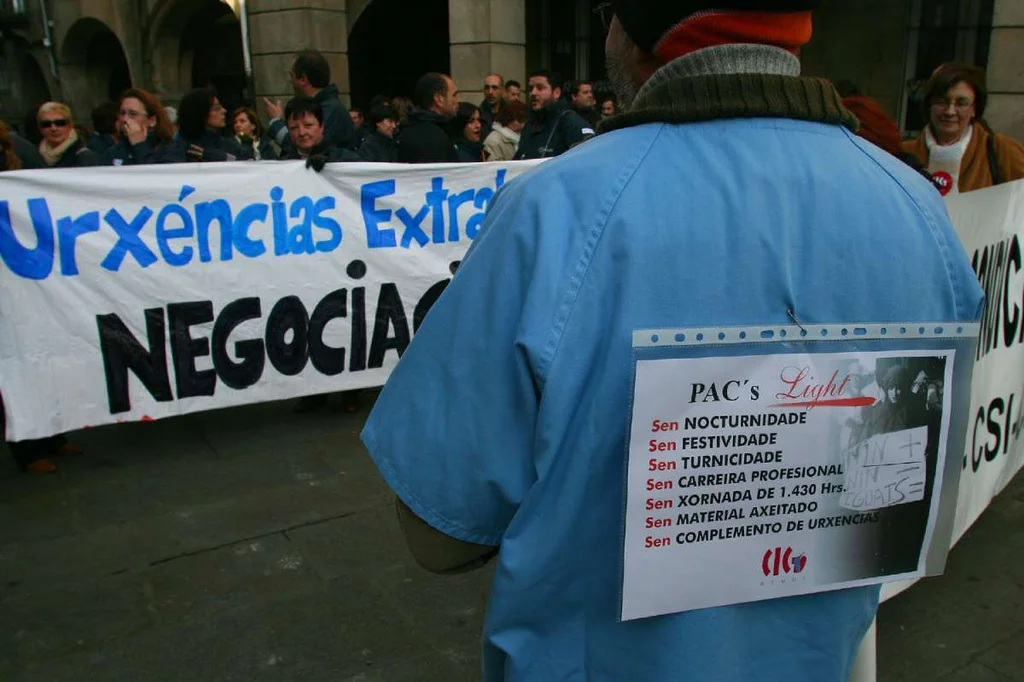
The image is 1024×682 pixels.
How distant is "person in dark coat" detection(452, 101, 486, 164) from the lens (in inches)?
323

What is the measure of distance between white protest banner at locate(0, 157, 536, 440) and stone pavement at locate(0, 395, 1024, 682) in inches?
17.6

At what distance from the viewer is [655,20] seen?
1.14 m

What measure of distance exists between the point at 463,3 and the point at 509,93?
7.31ft

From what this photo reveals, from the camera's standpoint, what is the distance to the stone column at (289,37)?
41.8 feet

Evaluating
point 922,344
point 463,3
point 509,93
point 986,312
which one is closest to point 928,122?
point 986,312

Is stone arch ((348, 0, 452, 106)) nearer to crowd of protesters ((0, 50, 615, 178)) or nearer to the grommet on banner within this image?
crowd of protesters ((0, 50, 615, 178))

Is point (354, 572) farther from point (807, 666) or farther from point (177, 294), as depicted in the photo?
point (807, 666)

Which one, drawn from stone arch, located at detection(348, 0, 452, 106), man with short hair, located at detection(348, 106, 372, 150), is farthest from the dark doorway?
man with short hair, located at detection(348, 106, 372, 150)

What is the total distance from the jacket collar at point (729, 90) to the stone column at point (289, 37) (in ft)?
40.3

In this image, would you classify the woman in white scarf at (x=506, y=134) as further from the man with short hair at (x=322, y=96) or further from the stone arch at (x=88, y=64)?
the stone arch at (x=88, y=64)

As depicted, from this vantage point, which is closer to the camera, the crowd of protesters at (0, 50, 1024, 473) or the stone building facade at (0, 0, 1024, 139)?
the crowd of protesters at (0, 50, 1024, 473)

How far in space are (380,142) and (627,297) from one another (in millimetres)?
5766

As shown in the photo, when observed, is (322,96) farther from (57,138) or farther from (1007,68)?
(1007,68)

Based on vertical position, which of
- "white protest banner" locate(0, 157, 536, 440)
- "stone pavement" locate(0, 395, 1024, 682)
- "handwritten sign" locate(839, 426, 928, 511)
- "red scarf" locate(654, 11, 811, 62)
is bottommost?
"stone pavement" locate(0, 395, 1024, 682)
